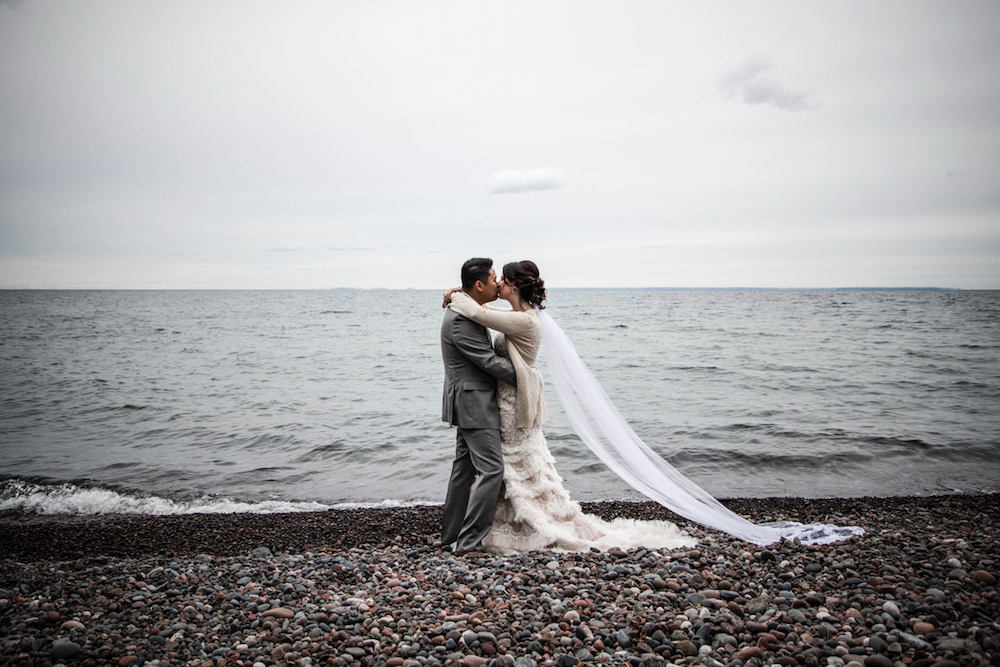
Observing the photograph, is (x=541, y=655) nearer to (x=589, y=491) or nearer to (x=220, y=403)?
(x=589, y=491)

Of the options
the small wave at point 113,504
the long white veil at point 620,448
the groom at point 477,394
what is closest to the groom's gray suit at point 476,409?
the groom at point 477,394

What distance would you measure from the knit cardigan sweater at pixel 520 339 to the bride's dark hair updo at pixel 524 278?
16 centimetres

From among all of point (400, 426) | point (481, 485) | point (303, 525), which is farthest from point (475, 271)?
point (400, 426)

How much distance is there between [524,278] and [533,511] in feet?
7.02

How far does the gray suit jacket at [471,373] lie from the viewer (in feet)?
17.2

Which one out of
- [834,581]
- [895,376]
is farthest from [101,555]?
[895,376]

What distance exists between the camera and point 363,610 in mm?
4004

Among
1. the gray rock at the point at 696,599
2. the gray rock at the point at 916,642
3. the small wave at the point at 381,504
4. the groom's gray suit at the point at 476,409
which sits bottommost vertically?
the small wave at the point at 381,504

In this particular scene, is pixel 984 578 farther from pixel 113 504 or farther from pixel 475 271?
pixel 113 504

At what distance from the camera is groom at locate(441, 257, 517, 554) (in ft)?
17.3

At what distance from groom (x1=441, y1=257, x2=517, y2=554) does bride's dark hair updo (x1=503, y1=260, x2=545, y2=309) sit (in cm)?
14

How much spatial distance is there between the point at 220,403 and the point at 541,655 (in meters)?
13.6

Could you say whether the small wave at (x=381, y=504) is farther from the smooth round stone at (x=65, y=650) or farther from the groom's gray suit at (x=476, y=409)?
the smooth round stone at (x=65, y=650)

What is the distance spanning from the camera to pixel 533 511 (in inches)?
213
